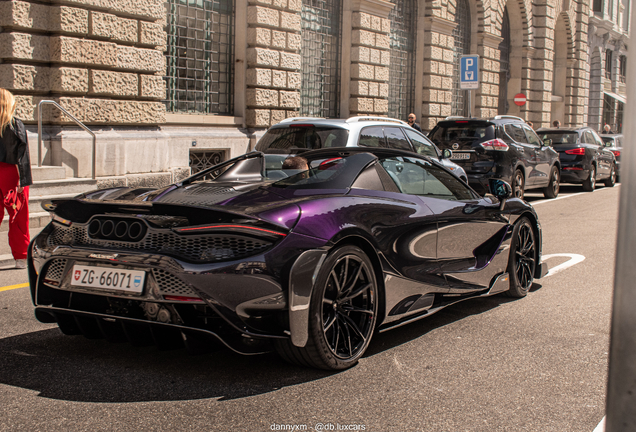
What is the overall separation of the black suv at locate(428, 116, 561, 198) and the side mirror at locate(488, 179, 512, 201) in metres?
8.05

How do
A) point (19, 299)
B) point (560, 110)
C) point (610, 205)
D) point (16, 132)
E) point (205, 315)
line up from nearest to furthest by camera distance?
point (205, 315) < point (19, 299) < point (16, 132) < point (610, 205) < point (560, 110)

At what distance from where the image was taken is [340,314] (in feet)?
13.1

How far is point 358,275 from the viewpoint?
4074 mm

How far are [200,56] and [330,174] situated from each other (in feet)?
38.8

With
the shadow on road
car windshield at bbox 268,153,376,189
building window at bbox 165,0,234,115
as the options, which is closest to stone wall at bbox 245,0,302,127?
building window at bbox 165,0,234,115

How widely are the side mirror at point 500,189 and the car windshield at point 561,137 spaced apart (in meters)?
13.7

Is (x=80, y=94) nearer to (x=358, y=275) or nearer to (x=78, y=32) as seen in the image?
(x=78, y=32)

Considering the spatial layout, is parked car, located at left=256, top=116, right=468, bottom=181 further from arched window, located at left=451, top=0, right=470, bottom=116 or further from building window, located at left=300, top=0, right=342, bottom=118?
arched window, located at left=451, top=0, right=470, bottom=116

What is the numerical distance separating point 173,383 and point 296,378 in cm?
64

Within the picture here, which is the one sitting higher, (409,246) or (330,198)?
(330,198)

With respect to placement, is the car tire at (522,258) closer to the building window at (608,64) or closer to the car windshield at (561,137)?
the car windshield at (561,137)

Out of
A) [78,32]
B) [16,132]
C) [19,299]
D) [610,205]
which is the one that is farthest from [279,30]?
[19,299]

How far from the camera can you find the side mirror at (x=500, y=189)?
218 inches

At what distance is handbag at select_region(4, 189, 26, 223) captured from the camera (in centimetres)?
693
